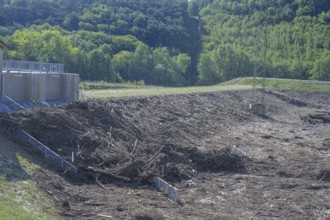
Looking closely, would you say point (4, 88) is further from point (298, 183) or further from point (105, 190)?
point (298, 183)

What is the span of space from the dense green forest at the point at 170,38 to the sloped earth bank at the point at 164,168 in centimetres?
3898

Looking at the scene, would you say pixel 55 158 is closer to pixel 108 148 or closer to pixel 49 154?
pixel 49 154

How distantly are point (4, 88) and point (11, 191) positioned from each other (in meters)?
11.6

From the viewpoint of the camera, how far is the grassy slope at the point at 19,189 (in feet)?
55.8

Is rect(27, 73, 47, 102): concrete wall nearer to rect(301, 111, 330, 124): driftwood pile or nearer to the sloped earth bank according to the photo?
the sloped earth bank

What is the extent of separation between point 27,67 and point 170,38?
88.1 metres

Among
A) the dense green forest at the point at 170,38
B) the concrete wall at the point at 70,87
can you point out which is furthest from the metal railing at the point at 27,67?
the dense green forest at the point at 170,38

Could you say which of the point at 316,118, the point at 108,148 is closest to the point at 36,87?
the point at 108,148

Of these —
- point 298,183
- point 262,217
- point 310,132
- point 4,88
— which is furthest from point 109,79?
point 262,217

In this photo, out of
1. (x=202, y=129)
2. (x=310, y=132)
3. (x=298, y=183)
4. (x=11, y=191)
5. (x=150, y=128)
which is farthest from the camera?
(x=310, y=132)

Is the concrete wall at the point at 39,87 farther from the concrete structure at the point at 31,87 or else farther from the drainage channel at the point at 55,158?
the drainage channel at the point at 55,158

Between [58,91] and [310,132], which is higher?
[58,91]

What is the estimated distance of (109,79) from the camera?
81.6 m

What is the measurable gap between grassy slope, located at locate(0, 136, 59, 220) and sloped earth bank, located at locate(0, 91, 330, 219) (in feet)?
1.65
